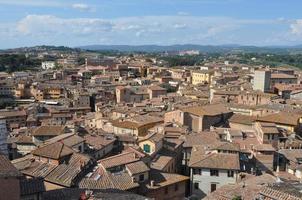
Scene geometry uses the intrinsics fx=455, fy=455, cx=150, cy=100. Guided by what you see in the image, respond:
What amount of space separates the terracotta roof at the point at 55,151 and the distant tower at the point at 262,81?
45.6m

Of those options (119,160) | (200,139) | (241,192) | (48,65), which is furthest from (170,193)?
(48,65)

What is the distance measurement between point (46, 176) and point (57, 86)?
7596 centimetres

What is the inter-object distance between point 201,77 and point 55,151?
89.8 m

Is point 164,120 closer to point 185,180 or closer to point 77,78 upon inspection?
point 185,180

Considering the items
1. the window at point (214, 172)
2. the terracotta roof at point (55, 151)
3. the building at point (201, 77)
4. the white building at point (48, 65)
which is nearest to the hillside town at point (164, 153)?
the window at point (214, 172)

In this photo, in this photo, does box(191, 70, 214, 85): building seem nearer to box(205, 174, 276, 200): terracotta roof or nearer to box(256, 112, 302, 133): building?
box(256, 112, 302, 133): building

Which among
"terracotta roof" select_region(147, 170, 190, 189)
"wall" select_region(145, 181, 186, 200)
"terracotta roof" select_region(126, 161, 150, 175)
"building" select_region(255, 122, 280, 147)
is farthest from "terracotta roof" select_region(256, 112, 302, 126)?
"terracotta roof" select_region(126, 161, 150, 175)

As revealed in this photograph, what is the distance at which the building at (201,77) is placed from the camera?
376 feet

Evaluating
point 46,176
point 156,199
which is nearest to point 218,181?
point 156,199

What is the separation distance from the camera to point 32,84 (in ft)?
338

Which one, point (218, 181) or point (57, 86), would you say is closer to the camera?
point (218, 181)

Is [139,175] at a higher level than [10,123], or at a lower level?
higher

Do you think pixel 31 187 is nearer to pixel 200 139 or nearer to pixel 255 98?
pixel 200 139

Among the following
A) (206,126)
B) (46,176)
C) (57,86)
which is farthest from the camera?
(57,86)
